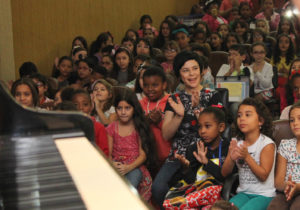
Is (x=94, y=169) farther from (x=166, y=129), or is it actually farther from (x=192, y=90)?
(x=192, y=90)

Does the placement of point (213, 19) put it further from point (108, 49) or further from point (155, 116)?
point (155, 116)

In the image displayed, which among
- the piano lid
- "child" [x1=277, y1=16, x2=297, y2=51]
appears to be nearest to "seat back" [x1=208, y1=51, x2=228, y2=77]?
"child" [x1=277, y1=16, x2=297, y2=51]

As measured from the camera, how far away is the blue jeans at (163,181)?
2959 mm

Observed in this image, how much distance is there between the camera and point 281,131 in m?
2.88

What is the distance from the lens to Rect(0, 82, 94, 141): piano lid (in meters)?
1.45

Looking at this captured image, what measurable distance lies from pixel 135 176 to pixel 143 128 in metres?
0.32

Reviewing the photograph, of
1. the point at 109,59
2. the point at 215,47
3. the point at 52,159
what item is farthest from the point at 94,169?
the point at 215,47

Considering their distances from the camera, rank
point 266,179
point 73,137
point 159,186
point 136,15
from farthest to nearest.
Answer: point 136,15
point 159,186
point 266,179
point 73,137

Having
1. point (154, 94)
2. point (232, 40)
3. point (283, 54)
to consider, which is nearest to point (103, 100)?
point (154, 94)

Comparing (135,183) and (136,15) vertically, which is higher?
(136,15)

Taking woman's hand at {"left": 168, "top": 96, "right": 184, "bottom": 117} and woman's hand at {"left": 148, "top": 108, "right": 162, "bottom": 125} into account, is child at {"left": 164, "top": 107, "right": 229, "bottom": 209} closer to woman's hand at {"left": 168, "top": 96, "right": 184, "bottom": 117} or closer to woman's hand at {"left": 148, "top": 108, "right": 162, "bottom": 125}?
woman's hand at {"left": 168, "top": 96, "right": 184, "bottom": 117}

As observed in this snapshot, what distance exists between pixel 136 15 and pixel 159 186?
21.0 feet

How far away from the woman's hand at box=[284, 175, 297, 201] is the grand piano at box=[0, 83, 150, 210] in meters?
1.42

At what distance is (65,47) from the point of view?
7.44m
